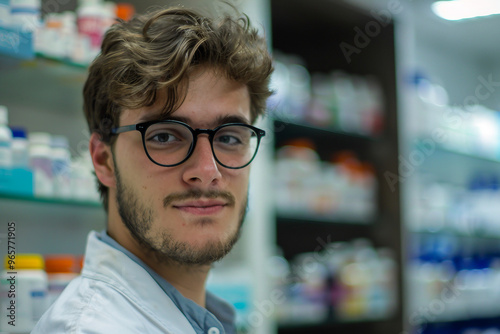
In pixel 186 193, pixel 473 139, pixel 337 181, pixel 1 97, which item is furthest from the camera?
pixel 473 139

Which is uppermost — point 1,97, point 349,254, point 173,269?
point 1,97

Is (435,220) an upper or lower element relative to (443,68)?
lower

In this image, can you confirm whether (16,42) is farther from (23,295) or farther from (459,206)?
(459,206)

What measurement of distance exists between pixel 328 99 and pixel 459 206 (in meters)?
1.51

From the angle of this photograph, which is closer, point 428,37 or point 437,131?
point 437,131

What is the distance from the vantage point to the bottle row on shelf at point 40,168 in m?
1.79

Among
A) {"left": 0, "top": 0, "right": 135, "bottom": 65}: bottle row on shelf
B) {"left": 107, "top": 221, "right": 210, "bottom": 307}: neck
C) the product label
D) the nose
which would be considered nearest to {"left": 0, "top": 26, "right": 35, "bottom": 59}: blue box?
{"left": 0, "top": 0, "right": 135, "bottom": 65}: bottle row on shelf

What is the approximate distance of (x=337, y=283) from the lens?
324 centimetres

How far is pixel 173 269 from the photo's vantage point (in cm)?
138

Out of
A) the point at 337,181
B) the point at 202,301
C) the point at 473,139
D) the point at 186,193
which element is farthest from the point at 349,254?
the point at 186,193

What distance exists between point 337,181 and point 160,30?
2.10m

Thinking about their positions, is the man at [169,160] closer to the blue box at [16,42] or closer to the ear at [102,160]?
the ear at [102,160]

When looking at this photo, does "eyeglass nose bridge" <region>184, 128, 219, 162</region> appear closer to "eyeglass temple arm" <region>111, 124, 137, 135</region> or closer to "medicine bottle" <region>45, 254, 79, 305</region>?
"eyeglass temple arm" <region>111, 124, 137, 135</region>

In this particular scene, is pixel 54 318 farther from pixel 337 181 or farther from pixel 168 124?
pixel 337 181
